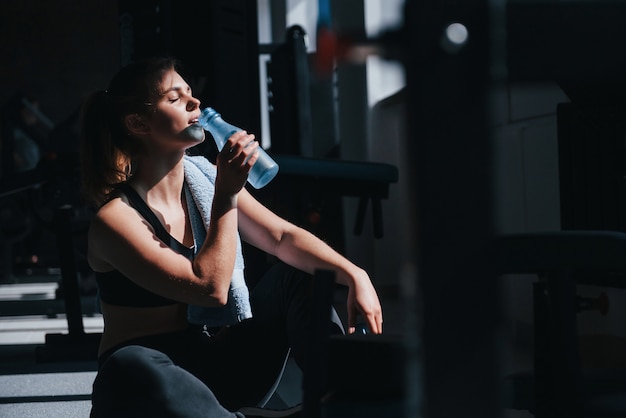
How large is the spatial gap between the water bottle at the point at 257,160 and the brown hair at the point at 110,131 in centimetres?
12

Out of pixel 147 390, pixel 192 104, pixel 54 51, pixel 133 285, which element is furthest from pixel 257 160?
pixel 54 51

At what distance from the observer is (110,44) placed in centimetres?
984

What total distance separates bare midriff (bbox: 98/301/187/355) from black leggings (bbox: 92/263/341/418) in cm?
2

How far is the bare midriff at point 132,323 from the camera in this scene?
4.60ft

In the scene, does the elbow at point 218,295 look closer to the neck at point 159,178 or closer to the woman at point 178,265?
the woman at point 178,265

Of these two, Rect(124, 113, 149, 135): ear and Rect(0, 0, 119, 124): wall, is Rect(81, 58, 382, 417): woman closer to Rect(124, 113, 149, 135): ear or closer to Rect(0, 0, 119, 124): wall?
Rect(124, 113, 149, 135): ear

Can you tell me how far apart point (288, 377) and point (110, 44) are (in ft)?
27.8

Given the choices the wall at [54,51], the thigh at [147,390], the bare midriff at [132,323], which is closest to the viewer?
the thigh at [147,390]

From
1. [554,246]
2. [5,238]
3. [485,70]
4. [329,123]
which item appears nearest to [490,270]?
[485,70]

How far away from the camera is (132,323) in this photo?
141cm

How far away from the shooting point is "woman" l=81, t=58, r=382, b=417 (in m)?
1.30

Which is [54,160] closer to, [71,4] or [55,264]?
[55,264]

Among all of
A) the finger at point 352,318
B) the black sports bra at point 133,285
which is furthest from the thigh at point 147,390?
the finger at point 352,318

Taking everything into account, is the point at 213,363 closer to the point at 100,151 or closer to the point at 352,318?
the point at 352,318
